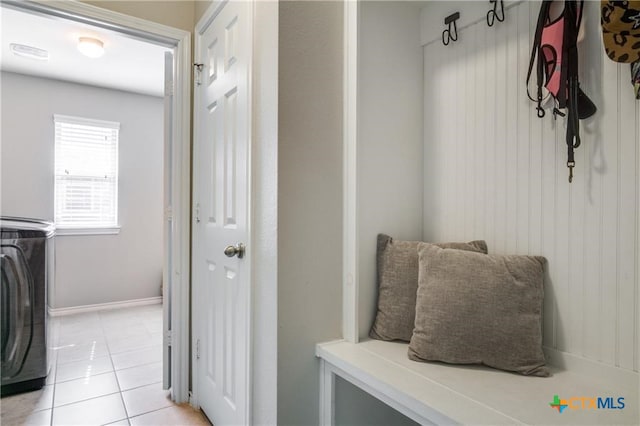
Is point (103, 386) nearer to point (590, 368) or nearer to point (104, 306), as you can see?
point (104, 306)

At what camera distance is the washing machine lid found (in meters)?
2.09

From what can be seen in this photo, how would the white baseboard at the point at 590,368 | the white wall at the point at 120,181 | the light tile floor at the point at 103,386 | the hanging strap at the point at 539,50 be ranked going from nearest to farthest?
the white baseboard at the point at 590,368 < the hanging strap at the point at 539,50 < the light tile floor at the point at 103,386 < the white wall at the point at 120,181

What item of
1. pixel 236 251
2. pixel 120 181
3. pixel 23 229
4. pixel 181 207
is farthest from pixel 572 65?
pixel 120 181

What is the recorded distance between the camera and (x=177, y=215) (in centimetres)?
204

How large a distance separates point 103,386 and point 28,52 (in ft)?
9.34

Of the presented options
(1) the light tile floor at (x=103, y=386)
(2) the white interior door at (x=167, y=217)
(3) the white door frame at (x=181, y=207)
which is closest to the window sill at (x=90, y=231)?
→ (1) the light tile floor at (x=103, y=386)

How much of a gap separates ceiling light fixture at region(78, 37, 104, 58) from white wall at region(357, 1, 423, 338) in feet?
8.25

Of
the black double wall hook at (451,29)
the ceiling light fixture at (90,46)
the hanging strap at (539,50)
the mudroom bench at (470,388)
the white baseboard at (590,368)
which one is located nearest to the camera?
the mudroom bench at (470,388)

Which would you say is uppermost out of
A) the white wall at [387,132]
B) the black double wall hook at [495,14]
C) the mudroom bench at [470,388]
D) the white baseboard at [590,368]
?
the black double wall hook at [495,14]

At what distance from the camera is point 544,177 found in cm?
118

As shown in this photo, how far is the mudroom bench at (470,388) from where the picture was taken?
85 centimetres

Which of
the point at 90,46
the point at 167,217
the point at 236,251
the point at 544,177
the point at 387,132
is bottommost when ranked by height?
the point at 236,251

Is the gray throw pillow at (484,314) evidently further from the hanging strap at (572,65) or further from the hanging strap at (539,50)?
the hanging strap at (539,50)

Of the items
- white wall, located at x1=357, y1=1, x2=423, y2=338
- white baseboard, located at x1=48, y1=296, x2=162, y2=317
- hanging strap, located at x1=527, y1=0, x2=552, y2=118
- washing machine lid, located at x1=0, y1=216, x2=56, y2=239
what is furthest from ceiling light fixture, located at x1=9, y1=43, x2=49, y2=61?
hanging strap, located at x1=527, y1=0, x2=552, y2=118
